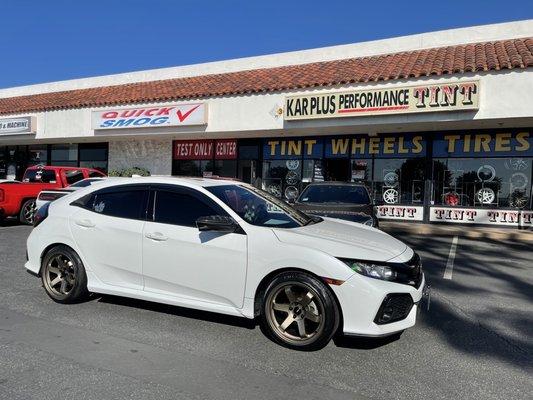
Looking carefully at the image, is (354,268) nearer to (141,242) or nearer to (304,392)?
(304,392)

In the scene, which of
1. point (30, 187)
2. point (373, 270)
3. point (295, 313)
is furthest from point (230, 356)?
point (30, 187)

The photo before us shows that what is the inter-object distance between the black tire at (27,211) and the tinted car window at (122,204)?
925 centimetres

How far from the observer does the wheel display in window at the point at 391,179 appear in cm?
1578

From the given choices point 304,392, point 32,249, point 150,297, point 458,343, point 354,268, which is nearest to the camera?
point 304,392

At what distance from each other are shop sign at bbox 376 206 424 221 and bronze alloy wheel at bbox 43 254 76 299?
11.7 m

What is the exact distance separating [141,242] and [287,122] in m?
10.2

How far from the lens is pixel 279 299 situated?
170 inches

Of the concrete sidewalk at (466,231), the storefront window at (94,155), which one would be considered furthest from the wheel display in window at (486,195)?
the storefront window at (94,155)

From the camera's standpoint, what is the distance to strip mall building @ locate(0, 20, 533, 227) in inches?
494

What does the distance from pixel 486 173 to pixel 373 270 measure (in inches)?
477

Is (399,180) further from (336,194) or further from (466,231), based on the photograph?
(336,194)

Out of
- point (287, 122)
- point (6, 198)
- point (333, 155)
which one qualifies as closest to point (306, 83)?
point (287, 122)

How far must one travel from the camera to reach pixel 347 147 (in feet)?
53.7

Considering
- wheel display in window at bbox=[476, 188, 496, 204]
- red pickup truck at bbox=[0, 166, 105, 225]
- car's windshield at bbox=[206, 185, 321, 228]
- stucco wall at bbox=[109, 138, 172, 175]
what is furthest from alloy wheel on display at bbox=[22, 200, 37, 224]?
wheel display in window at bbox=[476, 188, 496, 204]
